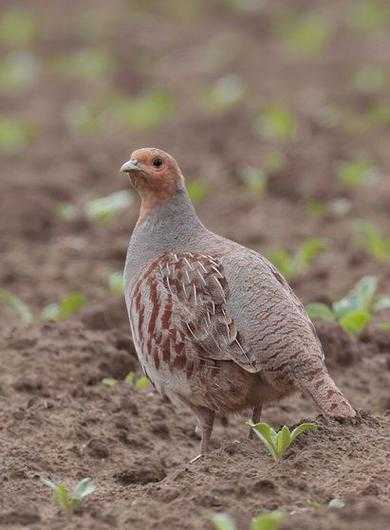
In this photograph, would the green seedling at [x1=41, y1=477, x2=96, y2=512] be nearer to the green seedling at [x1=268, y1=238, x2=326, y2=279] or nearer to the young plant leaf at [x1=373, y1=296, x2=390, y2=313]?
the young plant leaf at [x1=373, y1=296, x2=390, y2=313]

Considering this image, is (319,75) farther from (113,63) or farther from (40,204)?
(40,204)

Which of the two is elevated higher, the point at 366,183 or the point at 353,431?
the point at 366,183

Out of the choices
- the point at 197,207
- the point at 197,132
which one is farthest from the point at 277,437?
the point at 197,132

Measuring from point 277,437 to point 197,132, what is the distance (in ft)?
21.8

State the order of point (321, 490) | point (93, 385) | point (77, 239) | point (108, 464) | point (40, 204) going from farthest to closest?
point (40, 204)
point (77, 239)
point (93, 385)
point (108, 464)
point (321, 490)

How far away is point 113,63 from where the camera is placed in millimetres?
13836

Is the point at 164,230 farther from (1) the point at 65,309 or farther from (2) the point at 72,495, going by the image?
(2) the point at 72,495

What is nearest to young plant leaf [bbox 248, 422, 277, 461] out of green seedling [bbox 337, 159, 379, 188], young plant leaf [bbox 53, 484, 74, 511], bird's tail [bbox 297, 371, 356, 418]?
bird's tail [bbox 297, 371, 356, 418]

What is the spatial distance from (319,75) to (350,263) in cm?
556

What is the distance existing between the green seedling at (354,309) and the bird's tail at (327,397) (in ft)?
4.67

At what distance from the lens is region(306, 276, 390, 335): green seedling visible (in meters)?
6.03

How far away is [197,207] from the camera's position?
29.8ft

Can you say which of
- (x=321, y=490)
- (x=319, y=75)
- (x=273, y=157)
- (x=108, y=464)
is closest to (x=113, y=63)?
(x=319, y=75)

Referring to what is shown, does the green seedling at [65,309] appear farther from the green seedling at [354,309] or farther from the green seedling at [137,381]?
the green seedling at [354,309]
